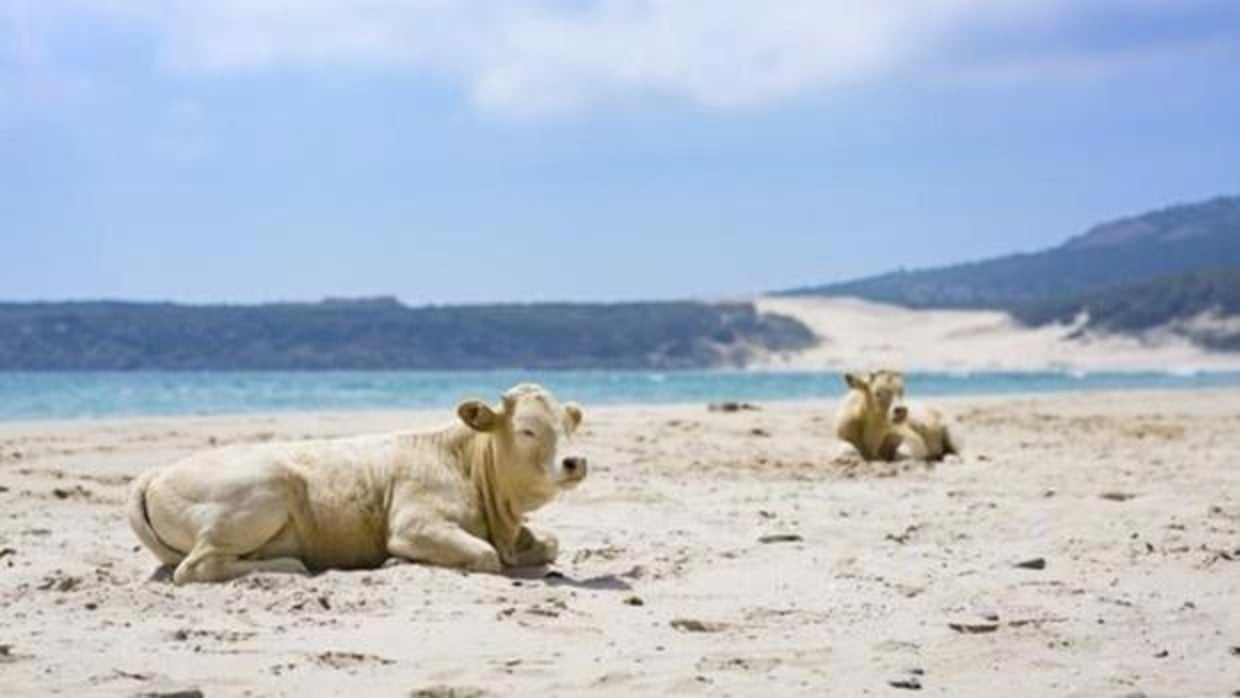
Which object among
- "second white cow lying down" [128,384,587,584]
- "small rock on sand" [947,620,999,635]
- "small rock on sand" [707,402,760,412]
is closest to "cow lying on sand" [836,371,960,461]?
"second white cow lying down" [128,384,587,584]

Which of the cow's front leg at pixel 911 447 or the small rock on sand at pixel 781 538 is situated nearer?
the small rock on sand at pixel 781 538

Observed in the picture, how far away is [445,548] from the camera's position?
400 inches

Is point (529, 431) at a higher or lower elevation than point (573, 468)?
higher

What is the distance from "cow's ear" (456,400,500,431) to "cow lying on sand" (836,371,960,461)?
356 inches

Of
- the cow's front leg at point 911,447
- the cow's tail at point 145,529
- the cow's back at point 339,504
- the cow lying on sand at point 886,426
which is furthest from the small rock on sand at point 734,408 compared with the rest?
the cow's tail at point 145,529

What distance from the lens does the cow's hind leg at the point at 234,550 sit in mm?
9750

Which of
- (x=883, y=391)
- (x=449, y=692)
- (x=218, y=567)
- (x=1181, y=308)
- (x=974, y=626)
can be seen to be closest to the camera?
(x=449, y=692)

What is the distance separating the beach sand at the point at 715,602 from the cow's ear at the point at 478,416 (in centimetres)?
85

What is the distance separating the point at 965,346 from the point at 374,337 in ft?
127

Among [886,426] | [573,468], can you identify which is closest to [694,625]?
[573,468]

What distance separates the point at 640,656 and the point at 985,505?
22.1 feet

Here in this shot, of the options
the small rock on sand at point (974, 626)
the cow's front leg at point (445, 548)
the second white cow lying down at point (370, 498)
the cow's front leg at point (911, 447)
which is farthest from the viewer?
the cow's front leg at point (911, 447)

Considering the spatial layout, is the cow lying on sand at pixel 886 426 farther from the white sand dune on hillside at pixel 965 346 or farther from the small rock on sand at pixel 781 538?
the white sand dune on hillside at pixel 965 346

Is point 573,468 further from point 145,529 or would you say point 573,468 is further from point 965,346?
point 965,346
